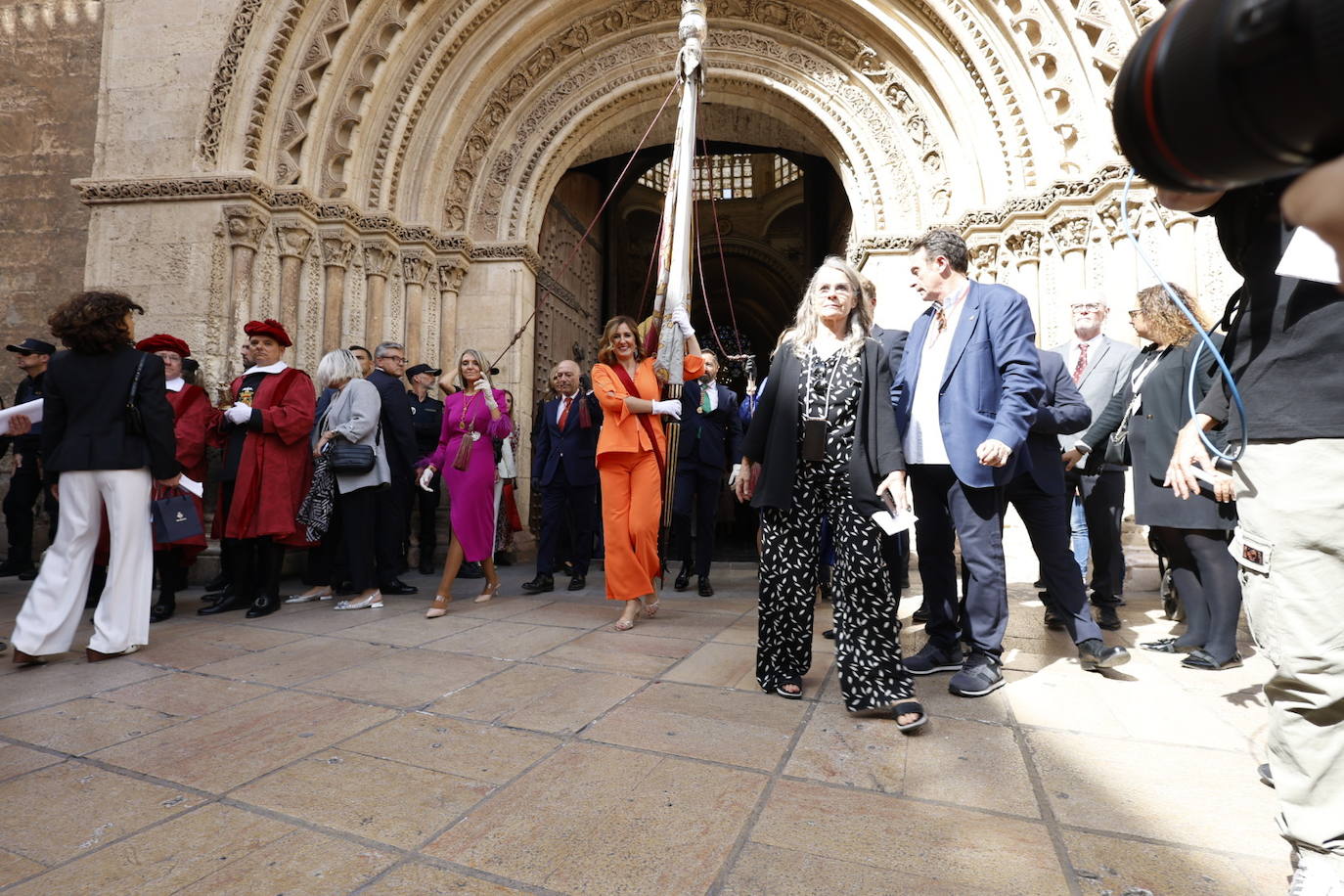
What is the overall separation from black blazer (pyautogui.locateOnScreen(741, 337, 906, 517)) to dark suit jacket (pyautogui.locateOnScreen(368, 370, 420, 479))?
3.28 m

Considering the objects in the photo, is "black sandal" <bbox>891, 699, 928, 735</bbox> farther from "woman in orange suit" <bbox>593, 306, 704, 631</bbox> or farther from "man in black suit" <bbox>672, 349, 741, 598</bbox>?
"man in black suit" <bbox>672, 349, 741, 598</bbox>

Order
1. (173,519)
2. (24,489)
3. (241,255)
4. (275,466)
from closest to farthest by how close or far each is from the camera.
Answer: (173,519)
(275,466)
(24,489)
(241,255)

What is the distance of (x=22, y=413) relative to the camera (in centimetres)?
350

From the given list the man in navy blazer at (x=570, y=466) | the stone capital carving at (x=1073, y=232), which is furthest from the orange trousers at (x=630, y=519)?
the stone capital carving at (x=1073, y=232)

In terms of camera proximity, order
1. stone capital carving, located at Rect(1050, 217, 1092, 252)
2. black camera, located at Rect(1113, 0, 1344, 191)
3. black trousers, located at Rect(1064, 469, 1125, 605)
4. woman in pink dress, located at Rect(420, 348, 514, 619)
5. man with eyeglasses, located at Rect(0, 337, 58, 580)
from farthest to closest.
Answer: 1. stone capital carving, located at Rect(1050, 217, 1092, 252)
2. man with eyeglasses, located at Rect(0, 337, 58, 580)
3. woman in pink dress, located at Rect(420, 348, 514, 619)
4. black trousers, located at Rect(1064, 469, 1125, 605)
5. black camera, located at Rect(1113, 0, 1344, 191)

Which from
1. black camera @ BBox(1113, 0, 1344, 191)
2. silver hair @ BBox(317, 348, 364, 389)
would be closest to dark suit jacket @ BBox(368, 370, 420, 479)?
silver hair @ BBox(317, 348, 364, 389)

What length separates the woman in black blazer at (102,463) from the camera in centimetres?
330

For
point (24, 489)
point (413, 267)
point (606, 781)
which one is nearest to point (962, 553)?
point (606, 781)

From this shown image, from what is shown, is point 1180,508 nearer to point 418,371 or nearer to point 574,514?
point 574,514

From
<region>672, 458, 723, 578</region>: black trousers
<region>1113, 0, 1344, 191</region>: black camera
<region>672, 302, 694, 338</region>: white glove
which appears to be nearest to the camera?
<region>1113, 0, 1344, 191</region>: black camera

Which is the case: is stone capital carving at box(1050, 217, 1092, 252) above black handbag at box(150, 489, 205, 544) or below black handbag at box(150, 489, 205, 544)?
above

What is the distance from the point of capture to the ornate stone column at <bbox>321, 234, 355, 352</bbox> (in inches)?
290

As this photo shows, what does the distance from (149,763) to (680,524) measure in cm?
410

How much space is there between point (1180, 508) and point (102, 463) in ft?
17.0
